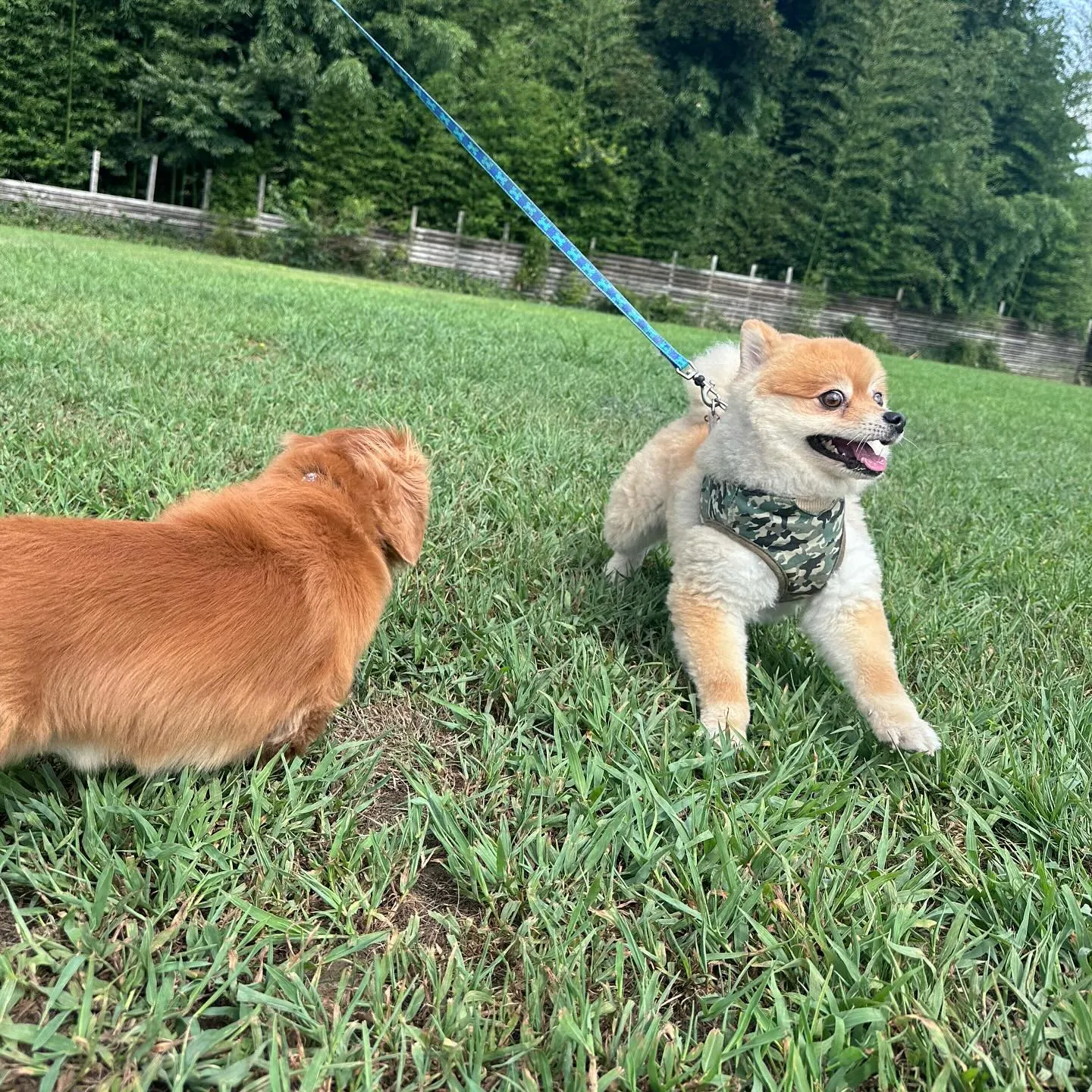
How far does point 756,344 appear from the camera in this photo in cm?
221

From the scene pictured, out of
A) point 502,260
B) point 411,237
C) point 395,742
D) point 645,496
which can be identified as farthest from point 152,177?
point 395,742

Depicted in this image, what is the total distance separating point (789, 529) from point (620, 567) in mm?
921

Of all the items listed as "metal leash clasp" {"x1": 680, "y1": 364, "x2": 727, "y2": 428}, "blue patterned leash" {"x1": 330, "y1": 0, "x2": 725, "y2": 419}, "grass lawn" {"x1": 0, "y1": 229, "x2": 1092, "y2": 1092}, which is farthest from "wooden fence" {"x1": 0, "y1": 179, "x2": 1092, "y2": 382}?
"metal leash clasp" {"x1": 680, "y1": 364, "x2": 727, "y2": 428}

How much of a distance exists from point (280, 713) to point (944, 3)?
36.8 m

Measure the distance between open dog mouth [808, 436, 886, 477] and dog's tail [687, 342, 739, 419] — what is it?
607 mm

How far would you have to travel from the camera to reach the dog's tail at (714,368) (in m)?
2.68

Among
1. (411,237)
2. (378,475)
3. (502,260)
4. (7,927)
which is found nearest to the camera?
(7,927)

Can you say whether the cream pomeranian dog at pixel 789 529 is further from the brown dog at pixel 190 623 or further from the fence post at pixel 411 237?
the fence post at pixel 411 237

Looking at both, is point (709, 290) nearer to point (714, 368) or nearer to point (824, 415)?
point (714, 368)

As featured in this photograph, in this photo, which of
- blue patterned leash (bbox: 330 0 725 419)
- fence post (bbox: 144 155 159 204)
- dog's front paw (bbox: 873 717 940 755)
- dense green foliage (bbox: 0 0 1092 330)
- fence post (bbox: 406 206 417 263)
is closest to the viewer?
dog's front paw (bbox: 873 717 940 755)

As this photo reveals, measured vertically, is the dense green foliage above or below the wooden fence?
above

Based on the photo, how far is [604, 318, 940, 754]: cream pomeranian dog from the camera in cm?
201

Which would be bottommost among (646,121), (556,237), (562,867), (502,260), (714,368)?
(562,867)

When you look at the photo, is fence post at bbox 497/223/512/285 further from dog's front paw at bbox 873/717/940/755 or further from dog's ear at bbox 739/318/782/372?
dog's front paw at bbox 873/717/940/755
